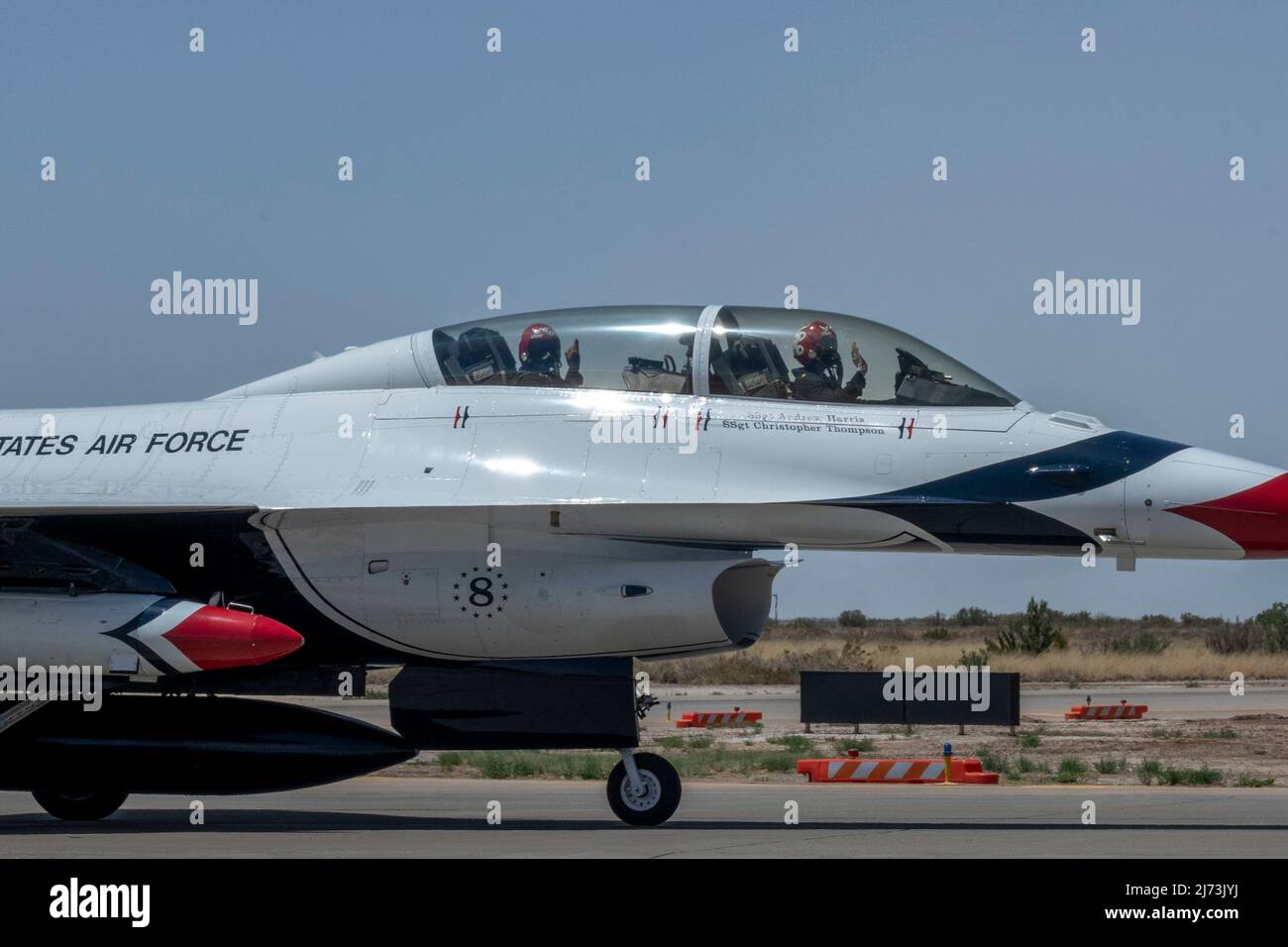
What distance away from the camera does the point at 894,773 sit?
18.2 metres

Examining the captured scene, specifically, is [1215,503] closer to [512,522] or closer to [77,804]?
[512,522]

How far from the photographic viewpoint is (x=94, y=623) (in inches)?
503

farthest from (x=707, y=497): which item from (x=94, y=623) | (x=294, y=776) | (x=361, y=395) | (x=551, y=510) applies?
(x=94, y=623)

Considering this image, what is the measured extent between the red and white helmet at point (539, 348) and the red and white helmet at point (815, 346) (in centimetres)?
189

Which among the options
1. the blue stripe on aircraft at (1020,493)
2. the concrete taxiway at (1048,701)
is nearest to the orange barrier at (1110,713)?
the concrete taxiway at (1048,701)

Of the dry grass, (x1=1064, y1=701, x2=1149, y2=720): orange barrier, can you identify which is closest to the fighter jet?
(x1=1064, y1=701, x2=1149, y2=720): orange barrier

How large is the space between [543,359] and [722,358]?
1.43 m

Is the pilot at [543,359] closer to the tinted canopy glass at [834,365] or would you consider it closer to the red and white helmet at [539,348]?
the red and white helmet at [539,348]

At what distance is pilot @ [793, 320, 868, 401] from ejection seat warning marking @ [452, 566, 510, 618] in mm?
2683

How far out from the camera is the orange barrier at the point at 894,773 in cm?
1814

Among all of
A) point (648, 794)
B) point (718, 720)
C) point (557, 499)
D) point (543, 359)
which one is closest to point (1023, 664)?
point (718, 720)

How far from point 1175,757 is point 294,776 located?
13269 millimetres

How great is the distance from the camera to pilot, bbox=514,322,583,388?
12922 mm
